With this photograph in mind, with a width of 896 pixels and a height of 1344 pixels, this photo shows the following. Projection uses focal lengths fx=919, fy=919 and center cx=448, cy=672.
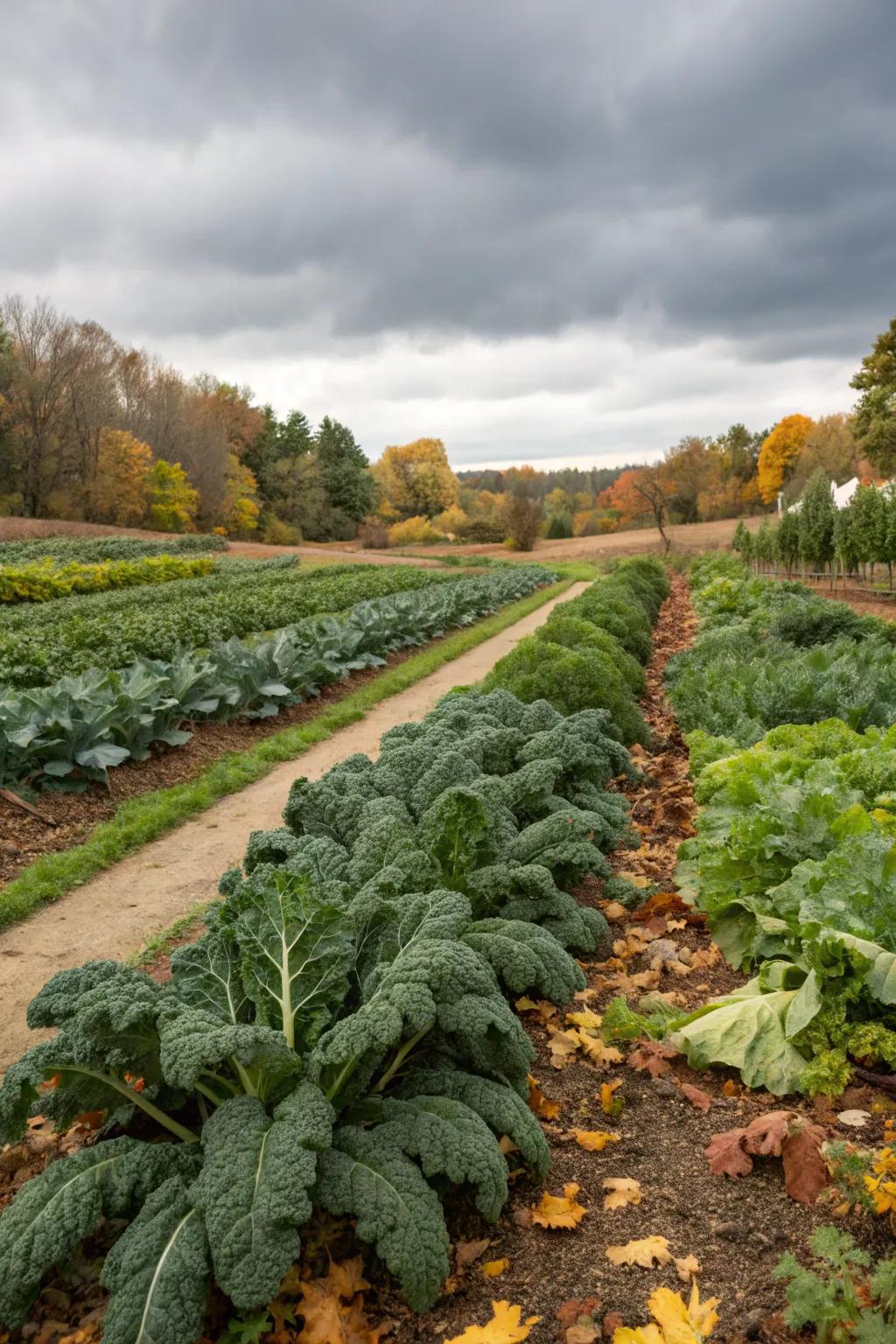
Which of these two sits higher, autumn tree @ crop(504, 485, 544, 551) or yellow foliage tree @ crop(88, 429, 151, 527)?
yellow foliage tree @ crop(88, 429, 151, 527)

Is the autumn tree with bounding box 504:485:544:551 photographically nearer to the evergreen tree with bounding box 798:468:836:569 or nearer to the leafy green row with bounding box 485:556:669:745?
the evergreen tree with bounding box 798:468:836:569

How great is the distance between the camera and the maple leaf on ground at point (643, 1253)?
2.47m

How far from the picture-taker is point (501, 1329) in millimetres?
2262

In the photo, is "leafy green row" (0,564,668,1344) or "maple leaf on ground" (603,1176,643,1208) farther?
"maple leaf on ground" (603,1176,643,1208)

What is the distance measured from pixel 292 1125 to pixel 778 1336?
127 cm

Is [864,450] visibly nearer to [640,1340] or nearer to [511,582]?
[511,582]

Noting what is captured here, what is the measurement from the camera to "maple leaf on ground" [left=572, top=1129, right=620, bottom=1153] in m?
2.97

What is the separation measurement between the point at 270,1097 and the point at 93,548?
1390 inches

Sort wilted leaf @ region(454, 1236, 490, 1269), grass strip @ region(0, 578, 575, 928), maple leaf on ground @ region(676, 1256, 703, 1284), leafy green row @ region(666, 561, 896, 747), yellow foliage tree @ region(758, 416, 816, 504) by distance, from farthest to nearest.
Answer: yellow foliage tree @ region(758, 416, 816, 504) < leafy green row @ region(666, 561, 896, 747) < grass strip @ region(0, 578, 575, 928) < wilted leaf @ region(454, 1236, 490, 1269) < maple leaf on ground @ region(676, 1256, 703, 1284)

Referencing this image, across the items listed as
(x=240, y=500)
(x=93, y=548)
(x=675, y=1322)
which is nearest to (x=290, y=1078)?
(x=675, y=1322)

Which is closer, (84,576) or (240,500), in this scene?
(84,576)

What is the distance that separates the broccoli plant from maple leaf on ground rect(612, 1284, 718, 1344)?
0.45 metres

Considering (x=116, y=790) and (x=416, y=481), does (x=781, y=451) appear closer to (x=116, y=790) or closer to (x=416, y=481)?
(x=416, y=481)

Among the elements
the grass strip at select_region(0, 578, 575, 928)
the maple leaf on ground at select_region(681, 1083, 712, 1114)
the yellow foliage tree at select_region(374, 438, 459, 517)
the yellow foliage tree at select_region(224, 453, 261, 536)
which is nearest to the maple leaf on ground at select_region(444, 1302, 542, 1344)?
the maple leaf on ground at select_region(681, 1083, 712, 1114)
